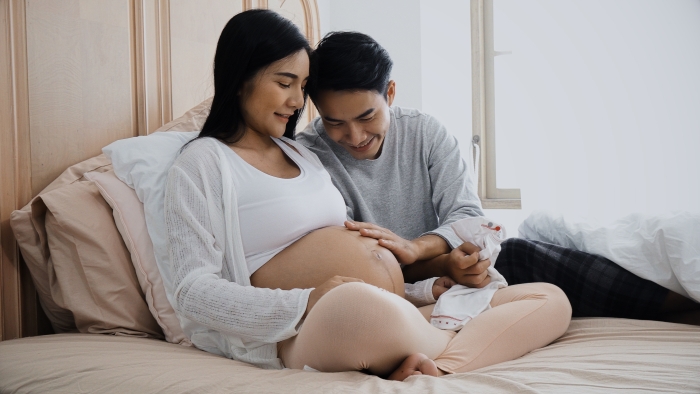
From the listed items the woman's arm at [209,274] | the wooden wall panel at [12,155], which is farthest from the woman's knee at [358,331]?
the wooden wall panel at [12,155]

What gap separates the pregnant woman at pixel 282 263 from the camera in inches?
38.8

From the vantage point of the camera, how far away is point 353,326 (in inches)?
37.0

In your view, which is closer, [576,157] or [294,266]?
[294,266]

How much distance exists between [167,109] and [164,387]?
3.70 ft

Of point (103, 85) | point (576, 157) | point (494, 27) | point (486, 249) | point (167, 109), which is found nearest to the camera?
point (486, 249)

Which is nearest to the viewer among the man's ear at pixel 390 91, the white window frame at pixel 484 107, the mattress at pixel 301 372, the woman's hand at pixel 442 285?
the mattress at pixel 301 372

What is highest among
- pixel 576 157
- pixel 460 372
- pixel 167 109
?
pixel 167 109

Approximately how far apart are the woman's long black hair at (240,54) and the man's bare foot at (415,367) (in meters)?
0.72

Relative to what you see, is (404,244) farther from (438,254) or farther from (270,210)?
(270,210)

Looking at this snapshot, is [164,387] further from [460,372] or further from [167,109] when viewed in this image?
[167,109]

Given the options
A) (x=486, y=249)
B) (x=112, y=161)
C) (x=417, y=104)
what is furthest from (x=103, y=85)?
(x=417, y=104)

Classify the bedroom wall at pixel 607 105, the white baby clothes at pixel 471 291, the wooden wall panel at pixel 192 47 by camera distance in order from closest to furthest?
the white baby clothes at pixel 471 291, the wooden wall panel at pixel 192 47, the bedroom wall at pixel 607 105

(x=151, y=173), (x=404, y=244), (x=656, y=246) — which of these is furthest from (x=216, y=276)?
(x=656, y=246)

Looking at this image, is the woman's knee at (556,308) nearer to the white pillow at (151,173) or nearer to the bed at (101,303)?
the bed at (101,303)
